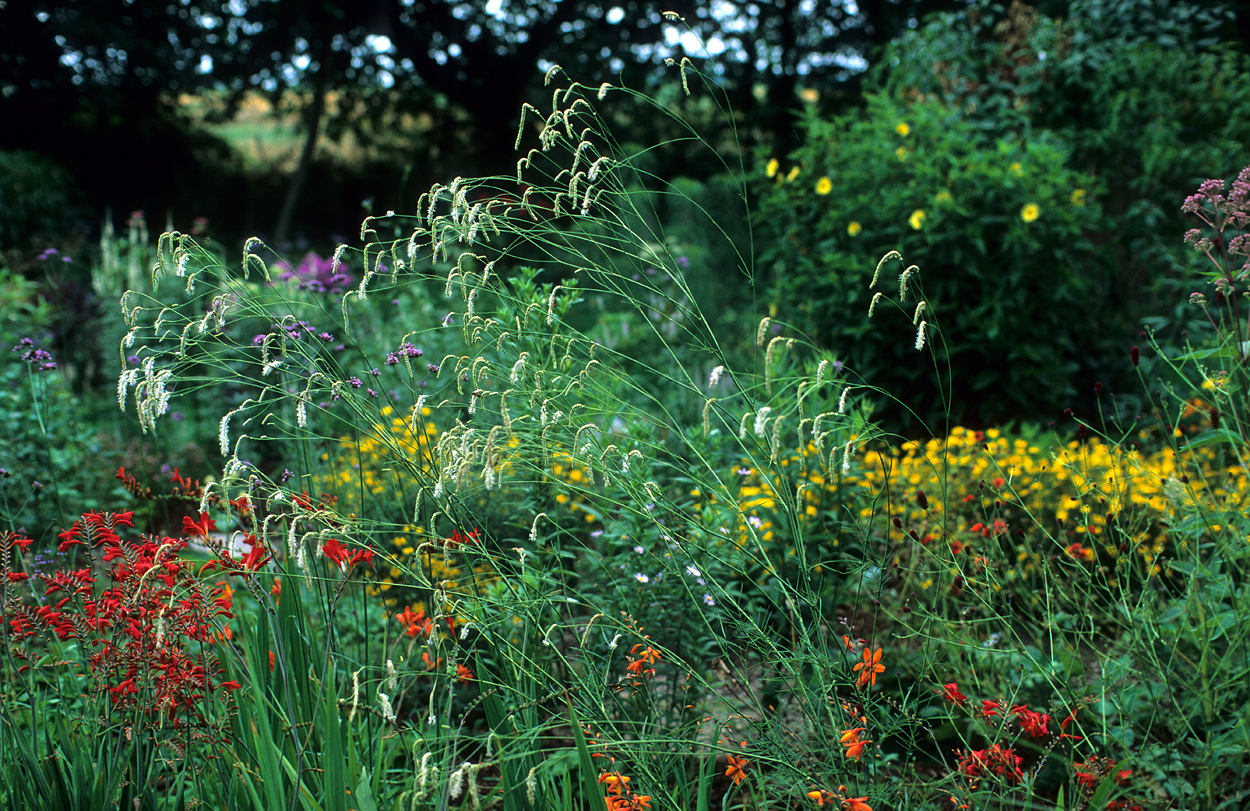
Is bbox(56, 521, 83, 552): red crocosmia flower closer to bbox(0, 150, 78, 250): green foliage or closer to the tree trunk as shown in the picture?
bbox(0, 150, 78, 250): green foliage

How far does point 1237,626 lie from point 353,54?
11.7 m

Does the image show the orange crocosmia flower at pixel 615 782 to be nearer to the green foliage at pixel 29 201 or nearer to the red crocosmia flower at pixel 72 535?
the red crocosmia flower at pixel 72 535

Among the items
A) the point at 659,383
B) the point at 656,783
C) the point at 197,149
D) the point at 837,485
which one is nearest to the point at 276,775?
the point at 656,783

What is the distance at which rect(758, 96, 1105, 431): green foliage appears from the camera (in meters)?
4.42

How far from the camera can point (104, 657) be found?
5.03 feet

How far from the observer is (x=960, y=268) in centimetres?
454

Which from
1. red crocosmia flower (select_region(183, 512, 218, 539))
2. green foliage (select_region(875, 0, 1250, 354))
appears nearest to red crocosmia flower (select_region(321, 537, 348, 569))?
red crocosmia flower (select_region(183, 512, 218, 539))

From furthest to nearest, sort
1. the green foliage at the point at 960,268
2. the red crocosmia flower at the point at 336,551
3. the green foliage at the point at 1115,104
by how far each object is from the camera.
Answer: the green foliage at the point at 1115,104 → the green foliage at the point at 960,268 → the red crocosmia flower at the point at 336,551

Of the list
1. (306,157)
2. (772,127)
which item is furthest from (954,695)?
(306,157)

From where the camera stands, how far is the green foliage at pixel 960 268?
4.42m

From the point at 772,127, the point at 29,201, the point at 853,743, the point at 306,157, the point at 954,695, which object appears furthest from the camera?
the point at 772,127

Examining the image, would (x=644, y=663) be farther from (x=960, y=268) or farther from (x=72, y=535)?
(x=960, y=268)

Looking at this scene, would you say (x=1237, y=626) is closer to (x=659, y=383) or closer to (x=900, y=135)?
(x=659, y=383)

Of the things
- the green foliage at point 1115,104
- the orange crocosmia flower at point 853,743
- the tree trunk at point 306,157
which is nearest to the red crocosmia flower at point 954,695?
the orange crocosmia flower at point 853,743
